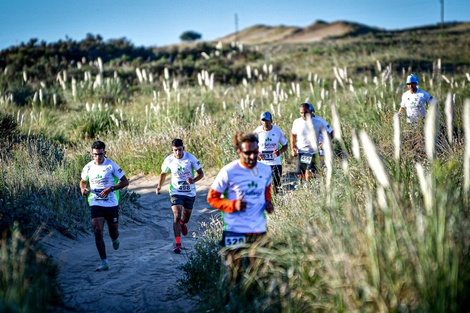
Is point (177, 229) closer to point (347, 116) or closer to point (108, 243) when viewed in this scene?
point (108, 243)

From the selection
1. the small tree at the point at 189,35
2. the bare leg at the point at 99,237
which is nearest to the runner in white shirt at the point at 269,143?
the bare leg at the point at 99,237

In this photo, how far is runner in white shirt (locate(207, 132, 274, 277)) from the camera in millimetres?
6133

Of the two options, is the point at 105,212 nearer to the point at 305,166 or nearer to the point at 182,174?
the point at 182,174

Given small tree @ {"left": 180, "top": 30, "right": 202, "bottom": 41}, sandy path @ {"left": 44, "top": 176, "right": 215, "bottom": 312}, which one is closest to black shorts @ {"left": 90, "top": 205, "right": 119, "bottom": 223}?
sandy path @ {"left": 44, "top": 176, "right": 215, "bottom": 312}

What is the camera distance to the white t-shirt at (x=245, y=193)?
616cm

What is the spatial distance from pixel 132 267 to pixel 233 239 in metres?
2.94

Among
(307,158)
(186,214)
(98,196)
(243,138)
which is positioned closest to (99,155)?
(98,196)

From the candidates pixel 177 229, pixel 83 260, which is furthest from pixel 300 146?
pixel 83 260

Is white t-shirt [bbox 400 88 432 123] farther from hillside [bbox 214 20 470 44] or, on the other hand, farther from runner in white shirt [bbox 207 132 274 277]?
hillside [bbox 214 20 470 44]

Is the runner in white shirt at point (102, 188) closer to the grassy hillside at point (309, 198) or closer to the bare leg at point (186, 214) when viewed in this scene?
the grassy hillside at point (309, 198)

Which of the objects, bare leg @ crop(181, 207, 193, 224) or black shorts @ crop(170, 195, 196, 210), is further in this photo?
bare leg @ crop(181, 207, 193, 224)

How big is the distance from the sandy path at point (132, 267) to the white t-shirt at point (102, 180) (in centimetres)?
94

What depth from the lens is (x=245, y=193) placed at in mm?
6230

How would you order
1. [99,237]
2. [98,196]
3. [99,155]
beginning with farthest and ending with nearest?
1. [99,155]
2. [98,196]
3. [99,237]
